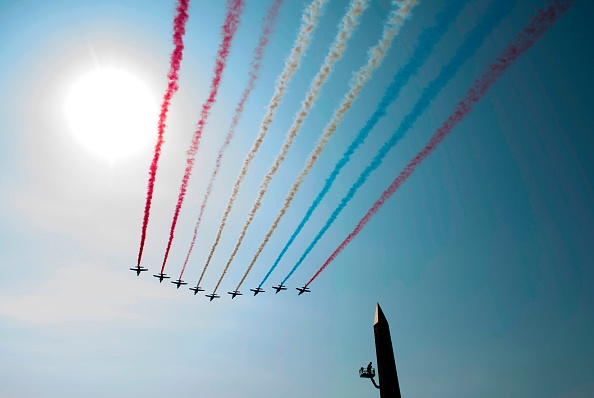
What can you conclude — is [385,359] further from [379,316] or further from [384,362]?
[379,316]

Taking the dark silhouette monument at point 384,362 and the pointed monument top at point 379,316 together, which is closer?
the dark silhouette monument at point 384,362

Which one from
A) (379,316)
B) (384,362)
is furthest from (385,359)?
(379,316)

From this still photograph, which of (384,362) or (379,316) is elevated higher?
(379,316)

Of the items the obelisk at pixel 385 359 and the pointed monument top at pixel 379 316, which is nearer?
the obelisk at pixel 385 359

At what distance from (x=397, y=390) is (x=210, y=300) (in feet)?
109

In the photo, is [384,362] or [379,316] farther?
[379,316]

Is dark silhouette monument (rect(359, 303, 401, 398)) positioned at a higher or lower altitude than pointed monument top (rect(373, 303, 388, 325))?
lower

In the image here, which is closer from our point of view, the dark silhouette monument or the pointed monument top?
the dark silhouette monument

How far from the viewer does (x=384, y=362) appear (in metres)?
11.8

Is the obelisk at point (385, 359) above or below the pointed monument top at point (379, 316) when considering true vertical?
below

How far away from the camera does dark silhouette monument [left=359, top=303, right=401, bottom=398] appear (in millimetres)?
11172

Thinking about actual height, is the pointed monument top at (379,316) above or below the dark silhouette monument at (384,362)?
above

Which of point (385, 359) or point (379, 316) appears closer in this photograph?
point (385, 359)

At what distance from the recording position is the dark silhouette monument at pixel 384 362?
440 inches
